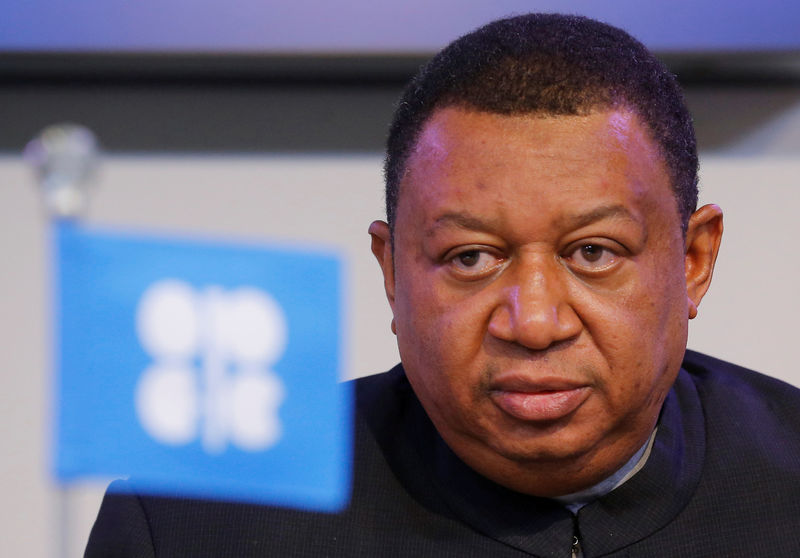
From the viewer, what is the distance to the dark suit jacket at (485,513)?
3.97ft

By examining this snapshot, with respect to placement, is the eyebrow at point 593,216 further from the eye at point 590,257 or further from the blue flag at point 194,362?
the blue flag at point 194,362

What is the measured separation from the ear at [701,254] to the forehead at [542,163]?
12 centimetres

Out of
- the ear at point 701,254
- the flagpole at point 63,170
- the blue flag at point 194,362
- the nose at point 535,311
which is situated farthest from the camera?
the blue flag at point 194,362

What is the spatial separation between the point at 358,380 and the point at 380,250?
9.5 inches

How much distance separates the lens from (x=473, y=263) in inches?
43.3

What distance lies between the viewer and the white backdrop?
6.06 ft

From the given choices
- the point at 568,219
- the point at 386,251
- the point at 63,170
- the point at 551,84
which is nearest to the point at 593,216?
the point at 568,219

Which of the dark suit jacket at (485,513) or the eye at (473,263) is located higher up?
the eye at (473,263)

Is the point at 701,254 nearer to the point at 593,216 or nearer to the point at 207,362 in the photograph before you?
the point at 593,216

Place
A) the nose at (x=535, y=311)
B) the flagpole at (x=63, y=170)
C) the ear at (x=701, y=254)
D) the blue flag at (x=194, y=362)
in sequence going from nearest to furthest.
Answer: the nose at (x=535, y=311) < the ear at (x=701, y=254) < the flagpole at (x=63, y=170) < the blue flag at (x=194, y=362)

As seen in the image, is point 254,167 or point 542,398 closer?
point 542,398

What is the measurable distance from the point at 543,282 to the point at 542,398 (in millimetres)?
106

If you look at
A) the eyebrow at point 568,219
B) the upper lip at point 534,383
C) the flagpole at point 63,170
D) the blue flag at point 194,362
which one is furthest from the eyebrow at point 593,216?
the blue flag at point 194,362

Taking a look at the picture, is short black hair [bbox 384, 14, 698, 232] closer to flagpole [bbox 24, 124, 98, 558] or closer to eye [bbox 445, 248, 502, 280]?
eye [bbox 445, 248, 502, 280]
